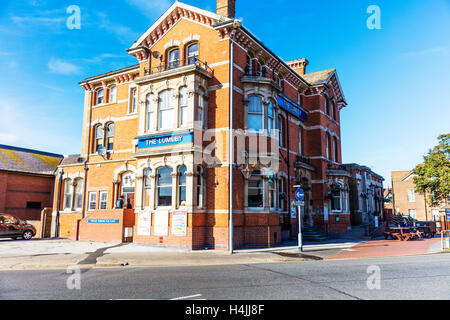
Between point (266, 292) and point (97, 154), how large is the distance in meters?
21.9

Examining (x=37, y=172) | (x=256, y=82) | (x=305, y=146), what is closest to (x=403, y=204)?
(x=305, y=146)

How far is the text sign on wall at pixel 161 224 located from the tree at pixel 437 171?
88.6 ft

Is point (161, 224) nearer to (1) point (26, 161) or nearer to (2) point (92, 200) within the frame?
(2) point (92, 200)

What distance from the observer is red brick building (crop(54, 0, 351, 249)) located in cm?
1806

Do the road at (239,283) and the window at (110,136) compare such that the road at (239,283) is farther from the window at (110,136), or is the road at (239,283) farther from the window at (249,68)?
the window at (110,136)

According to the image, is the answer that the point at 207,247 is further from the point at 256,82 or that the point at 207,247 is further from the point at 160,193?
the point at 256,82

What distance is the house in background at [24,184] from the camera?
30062 millimetres

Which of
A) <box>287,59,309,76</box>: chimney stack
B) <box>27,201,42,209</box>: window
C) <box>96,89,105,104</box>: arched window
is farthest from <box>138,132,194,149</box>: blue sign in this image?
<box>27,201,42,209</box>: window

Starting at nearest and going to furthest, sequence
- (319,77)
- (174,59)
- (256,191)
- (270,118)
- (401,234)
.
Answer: (256,191) → (270,118) → (174,59) → (401,234) → (319,77)

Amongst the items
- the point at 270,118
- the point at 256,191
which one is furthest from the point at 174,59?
the point at 256,191

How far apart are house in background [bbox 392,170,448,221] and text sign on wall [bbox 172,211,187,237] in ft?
159

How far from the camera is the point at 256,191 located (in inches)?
762

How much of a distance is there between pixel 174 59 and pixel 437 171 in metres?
27.6

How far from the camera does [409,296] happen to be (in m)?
7.30
